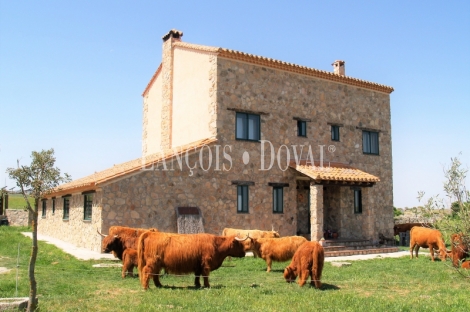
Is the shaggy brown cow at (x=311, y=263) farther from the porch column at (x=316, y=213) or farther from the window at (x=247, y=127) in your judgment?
the window at (x=247, y=127)

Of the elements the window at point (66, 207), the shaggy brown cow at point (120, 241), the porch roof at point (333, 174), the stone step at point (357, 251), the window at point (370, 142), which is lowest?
the stone step at point (357, 251)

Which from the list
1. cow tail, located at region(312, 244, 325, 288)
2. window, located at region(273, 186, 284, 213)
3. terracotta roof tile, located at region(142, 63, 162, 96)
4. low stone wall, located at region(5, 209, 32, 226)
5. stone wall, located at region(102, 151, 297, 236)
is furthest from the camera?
low stone wall, located at region(5, 209, 32, 226)

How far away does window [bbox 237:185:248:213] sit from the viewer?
17.6m

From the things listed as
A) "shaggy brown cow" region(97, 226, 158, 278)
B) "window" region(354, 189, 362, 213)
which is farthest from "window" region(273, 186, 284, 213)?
"shaggy brown cow" region(97, 226, 158, 278)

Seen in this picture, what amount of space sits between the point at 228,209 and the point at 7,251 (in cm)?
834

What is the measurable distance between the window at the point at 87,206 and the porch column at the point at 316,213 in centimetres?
855

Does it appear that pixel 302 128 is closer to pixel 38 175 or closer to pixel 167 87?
pixel 167 87

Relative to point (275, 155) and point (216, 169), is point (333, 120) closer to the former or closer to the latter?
point (275, 155)

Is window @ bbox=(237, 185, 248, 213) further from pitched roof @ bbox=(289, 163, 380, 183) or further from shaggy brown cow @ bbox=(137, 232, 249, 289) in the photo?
shaggy brown cow @ bbox=(137, 232, 249, 289)

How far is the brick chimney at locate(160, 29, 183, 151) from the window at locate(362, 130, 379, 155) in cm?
950

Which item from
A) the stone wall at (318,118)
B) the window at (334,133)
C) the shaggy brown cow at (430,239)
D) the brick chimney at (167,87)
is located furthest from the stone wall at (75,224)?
the shaggy brown cow at (430,239)

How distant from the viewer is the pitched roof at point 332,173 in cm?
1763

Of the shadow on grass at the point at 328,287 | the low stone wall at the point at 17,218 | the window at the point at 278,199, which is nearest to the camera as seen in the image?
the shadow on grass at the point at 328,287

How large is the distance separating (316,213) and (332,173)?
1.95 m
